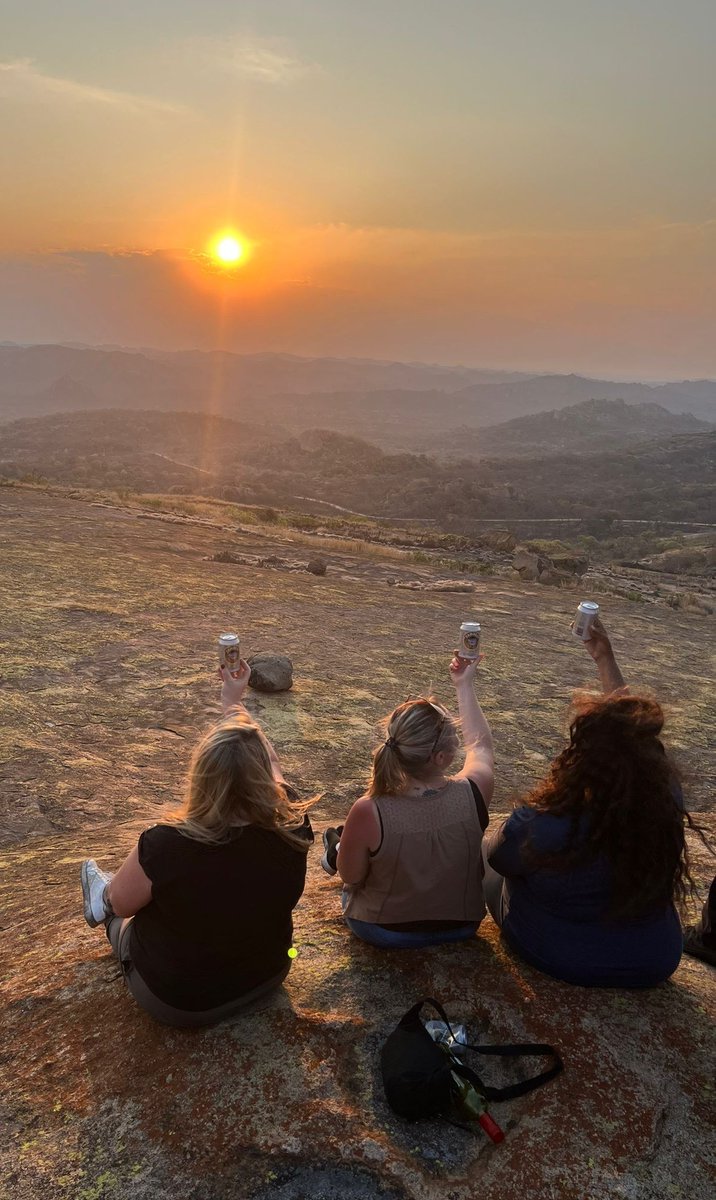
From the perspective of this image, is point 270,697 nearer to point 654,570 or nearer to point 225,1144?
point 225,1144

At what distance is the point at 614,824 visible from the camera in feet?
8.55

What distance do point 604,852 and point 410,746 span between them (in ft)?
2.77

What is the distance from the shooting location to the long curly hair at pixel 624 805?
2604mm

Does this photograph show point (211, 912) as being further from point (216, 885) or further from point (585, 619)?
point (585, 619)

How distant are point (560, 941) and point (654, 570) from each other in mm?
27636

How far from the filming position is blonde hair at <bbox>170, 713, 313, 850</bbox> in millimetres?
2521

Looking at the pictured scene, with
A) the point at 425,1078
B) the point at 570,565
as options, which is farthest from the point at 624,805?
the point at 570,565

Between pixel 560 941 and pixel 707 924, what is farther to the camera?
pixel 707 924

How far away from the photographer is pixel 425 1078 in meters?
2.32

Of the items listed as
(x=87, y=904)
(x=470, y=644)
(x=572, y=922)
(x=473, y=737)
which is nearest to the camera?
(x=572, y=922)

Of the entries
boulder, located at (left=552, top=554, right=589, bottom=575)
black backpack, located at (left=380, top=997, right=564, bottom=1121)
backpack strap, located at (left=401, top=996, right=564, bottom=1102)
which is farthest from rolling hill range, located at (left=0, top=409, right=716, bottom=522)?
black backpack, located at (left=380, top=997, right=564, bottom=1121)

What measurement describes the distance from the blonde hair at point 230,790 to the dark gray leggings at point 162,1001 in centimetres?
73

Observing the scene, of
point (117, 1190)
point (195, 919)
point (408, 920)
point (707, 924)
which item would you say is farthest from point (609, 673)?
point (117, 1190)

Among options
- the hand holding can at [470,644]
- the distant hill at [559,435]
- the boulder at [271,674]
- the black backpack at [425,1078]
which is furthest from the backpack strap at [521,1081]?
the distant hill at [559,435]
